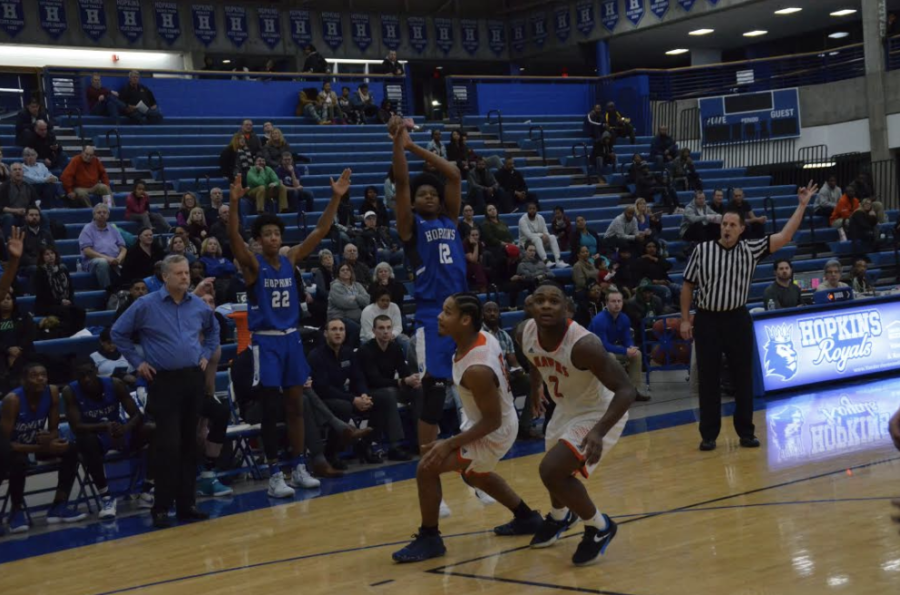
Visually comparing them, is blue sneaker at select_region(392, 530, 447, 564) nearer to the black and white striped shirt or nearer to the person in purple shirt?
the black and white striped shirt

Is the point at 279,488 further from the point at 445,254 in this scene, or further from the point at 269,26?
the point at 269,26

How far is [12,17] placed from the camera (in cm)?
2364

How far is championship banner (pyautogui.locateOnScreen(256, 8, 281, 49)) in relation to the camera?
89.2ft

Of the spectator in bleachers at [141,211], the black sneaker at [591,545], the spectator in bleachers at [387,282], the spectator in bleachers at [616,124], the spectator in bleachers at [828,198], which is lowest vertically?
the black sneaker at [591,545]

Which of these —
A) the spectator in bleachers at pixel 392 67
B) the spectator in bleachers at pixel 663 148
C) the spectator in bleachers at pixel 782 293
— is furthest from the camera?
the spectator in bleachers at pixel 392 67

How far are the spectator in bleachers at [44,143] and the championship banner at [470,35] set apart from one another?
15.5 metres

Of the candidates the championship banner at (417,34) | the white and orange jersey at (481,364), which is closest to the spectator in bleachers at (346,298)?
the white and orange jersey at (481,364)

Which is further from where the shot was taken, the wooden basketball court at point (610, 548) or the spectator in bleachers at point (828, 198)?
the spectator in bleachers at point (828, 198)

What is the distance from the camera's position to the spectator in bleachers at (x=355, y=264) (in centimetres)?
1397

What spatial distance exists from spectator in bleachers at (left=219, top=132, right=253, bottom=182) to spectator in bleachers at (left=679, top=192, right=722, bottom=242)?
7.39 metres

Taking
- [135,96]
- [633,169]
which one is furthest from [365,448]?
[633,169]

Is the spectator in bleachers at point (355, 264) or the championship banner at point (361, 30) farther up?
the championship banner at point (361, 30)

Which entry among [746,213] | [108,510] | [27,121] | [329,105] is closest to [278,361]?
[108,510]

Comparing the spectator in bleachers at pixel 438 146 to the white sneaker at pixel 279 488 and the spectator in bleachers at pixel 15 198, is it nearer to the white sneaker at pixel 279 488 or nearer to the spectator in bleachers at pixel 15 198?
the spectator in bleachers at pixel 15 198
